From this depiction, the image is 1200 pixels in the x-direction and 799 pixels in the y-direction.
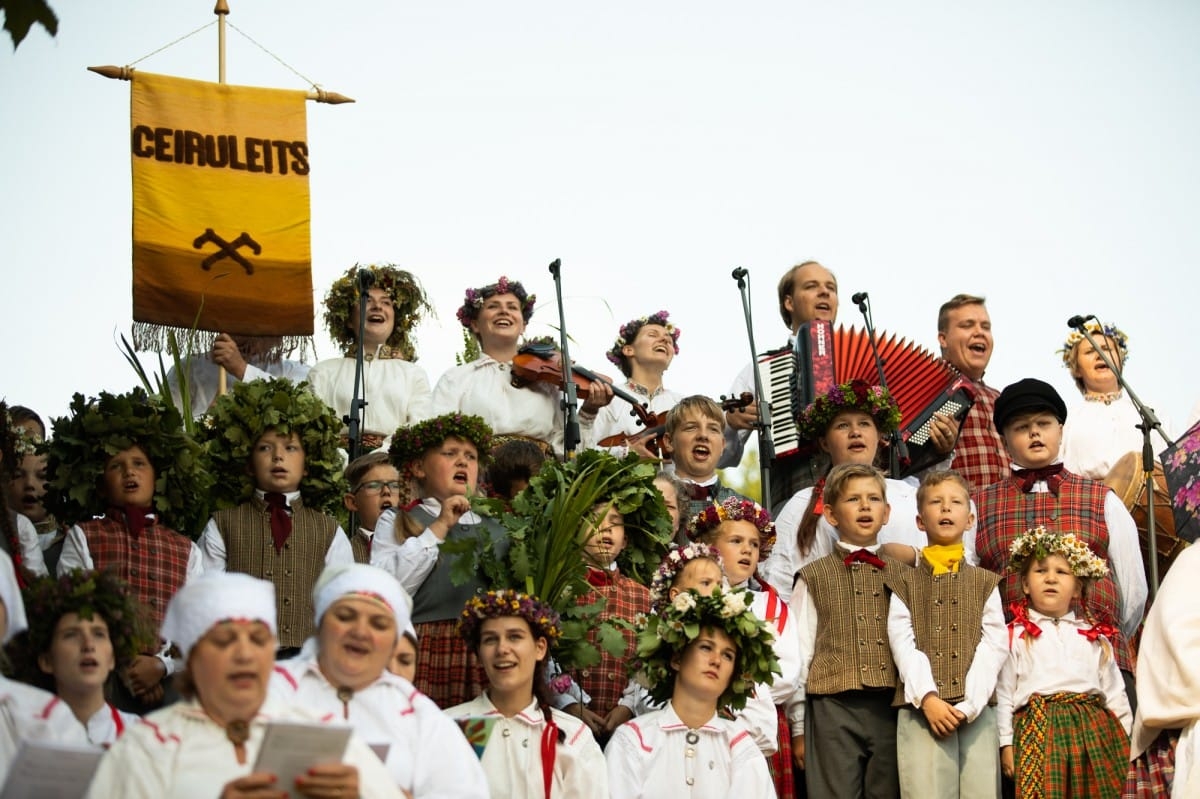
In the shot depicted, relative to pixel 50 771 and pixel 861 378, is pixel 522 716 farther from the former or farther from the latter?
pixel 861 378

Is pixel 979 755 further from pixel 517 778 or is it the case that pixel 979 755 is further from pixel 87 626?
pixel 87 626

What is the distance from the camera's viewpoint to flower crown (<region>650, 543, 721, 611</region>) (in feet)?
25.7

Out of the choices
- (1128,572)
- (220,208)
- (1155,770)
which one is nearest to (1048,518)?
(1128,572)

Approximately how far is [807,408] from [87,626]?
523cm

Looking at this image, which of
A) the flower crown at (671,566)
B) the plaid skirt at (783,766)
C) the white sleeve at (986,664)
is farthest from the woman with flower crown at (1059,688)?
the flower crown at (671,566)

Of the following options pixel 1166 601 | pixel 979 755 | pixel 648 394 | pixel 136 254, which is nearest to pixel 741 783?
pixel 979 755

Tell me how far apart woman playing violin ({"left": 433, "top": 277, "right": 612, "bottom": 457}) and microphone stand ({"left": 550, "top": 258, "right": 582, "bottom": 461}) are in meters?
0.21

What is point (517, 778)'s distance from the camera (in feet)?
22.7

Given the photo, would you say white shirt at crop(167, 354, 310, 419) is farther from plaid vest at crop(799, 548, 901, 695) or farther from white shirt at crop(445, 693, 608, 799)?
white shirt at crop(445, 693, 608, 799)

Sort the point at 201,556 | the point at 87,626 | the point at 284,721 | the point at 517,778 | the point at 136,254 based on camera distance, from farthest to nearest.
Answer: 1. the point at 136,254
2. the point at 201,556
3. the point at 517,778
4. the point at 87,626
5. the point at 284,721

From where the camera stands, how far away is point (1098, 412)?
10.4 m

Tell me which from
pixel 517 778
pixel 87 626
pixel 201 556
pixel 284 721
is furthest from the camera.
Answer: pixel 201 556

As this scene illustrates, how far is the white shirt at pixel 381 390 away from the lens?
35.0 ft

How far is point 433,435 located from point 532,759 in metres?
2.13
